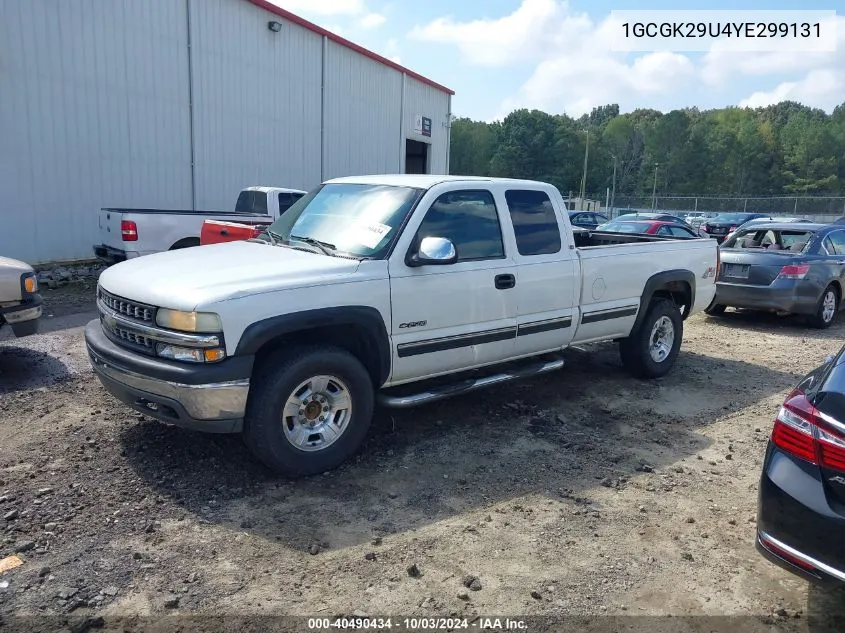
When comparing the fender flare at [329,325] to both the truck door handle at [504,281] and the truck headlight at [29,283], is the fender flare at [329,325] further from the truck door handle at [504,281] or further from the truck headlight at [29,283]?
the truck headlight at [29,283]

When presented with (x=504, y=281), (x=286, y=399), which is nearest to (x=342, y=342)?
(x=286, y=399)

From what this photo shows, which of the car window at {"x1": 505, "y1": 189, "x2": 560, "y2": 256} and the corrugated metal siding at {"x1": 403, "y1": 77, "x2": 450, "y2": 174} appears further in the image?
the corrugated metal siding at {"x1": 403, "y1": 77, "x2": 450, "y2": 174}

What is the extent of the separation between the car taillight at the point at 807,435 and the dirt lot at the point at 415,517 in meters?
0.89

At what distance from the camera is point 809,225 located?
1088cm

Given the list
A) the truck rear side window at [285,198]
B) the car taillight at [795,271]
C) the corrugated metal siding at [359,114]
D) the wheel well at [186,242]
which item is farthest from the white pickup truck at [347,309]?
the corrugated metal siding at [359,114]

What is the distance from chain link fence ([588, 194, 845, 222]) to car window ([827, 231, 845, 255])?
42.3m

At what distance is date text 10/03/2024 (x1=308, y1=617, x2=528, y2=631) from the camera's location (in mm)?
2912

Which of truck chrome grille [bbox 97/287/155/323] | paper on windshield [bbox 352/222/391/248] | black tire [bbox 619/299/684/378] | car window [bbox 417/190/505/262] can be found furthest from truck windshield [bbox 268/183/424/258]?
black tire [bbox 619/299/684/378]

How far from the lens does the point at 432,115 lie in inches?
979

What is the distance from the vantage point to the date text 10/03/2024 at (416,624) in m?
2.91

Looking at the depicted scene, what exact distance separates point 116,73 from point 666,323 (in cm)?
1174

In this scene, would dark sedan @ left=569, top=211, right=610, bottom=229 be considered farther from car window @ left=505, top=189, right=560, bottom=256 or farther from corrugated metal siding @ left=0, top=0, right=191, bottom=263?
car window @ left=505, top=189, right=560, bottom=256

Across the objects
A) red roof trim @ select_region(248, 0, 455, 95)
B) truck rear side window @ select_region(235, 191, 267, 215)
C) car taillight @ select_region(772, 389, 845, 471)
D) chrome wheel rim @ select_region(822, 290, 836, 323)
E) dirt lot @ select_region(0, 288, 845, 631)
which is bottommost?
dirt lot @ select_region(0, 288, 845, 631)

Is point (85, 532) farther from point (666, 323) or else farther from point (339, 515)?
point (666, 323)
